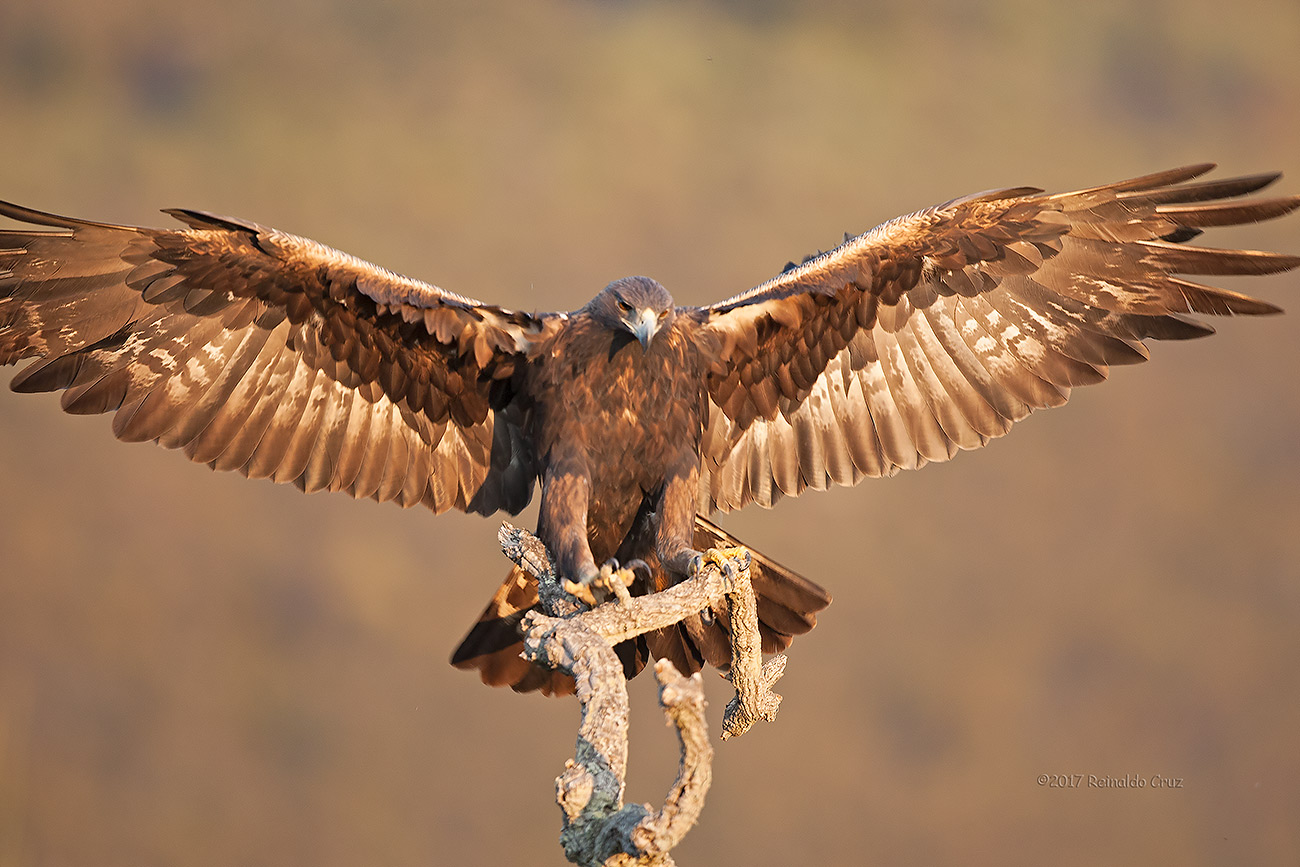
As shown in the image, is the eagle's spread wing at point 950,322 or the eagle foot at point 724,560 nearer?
the eagle foot at point 724,560

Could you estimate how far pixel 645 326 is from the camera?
3711 millimetres

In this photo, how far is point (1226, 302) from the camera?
161 inches

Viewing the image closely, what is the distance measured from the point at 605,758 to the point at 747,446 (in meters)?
2.16

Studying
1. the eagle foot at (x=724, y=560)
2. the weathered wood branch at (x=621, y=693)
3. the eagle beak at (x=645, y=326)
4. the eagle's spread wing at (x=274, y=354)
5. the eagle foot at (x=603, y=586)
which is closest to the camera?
the weathered wood branch at (x=621, y=693)

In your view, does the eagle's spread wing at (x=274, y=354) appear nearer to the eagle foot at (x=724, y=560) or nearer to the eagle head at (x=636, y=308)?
the eagle head at (x=636, y=308)

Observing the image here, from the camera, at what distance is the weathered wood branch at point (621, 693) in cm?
247

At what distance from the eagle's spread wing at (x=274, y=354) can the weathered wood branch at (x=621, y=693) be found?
0.87 metres

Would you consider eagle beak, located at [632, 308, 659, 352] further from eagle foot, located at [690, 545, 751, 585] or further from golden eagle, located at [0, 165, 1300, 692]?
eagle foot, located at [690, 545, 751, 585]

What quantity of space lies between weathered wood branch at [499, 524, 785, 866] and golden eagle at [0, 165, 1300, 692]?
38 centimetres

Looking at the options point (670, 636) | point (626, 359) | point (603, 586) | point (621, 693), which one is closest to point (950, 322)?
point (626, 359)

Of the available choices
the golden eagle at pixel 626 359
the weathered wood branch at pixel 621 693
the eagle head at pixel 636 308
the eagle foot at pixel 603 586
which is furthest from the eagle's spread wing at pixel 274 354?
the eagle foot at pixel 603 586

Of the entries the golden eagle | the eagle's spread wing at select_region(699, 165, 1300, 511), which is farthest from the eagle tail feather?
the eagle's spread wing at select_region(699, 165, 1300, 511)

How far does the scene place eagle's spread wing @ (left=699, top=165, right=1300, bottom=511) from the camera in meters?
4.06

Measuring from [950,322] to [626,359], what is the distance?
1.44m
